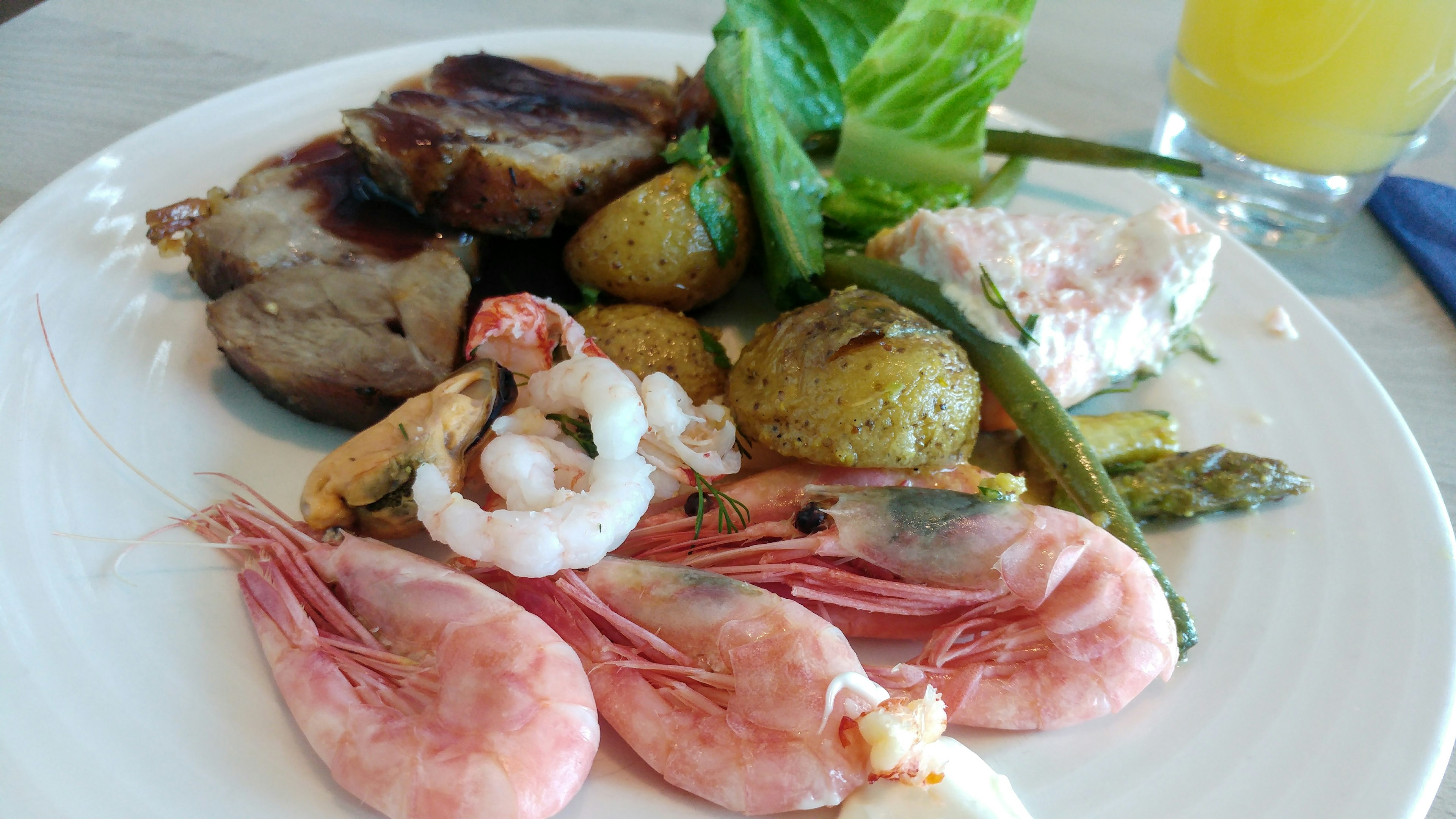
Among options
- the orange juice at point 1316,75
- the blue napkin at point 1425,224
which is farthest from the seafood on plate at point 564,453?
the blue napkin at point 1425,224

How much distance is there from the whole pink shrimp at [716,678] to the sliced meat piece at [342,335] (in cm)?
69

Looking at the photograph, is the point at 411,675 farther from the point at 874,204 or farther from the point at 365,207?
the point at 874,204

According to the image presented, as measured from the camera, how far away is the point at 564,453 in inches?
75.9

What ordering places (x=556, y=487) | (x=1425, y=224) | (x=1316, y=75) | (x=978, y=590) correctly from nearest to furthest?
(x=978, y=590)
(x=556, y=487)
(x=1316, y=75)
(x=1425, y=224)

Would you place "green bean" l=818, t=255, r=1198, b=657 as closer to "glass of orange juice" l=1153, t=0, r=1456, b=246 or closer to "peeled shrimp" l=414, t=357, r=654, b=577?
"peeled shrimp" l=414, t=357, r=654, b=577

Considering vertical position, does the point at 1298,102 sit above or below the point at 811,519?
above

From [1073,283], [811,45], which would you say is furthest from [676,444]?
[811,45]

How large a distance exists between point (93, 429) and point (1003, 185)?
112 inches

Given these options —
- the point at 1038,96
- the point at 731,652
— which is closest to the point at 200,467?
the point at 731,652

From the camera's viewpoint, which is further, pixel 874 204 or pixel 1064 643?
pixel 874 204

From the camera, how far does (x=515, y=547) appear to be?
1.64 m

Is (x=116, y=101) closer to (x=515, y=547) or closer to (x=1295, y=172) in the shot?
(x=515, y=547)

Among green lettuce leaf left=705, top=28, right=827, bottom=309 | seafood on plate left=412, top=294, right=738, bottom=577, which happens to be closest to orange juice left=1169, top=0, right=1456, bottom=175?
green lettuce leaf left=705, top=28, right=827, bottom=309

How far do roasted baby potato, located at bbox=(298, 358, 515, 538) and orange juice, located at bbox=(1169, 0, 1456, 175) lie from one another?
277cm
